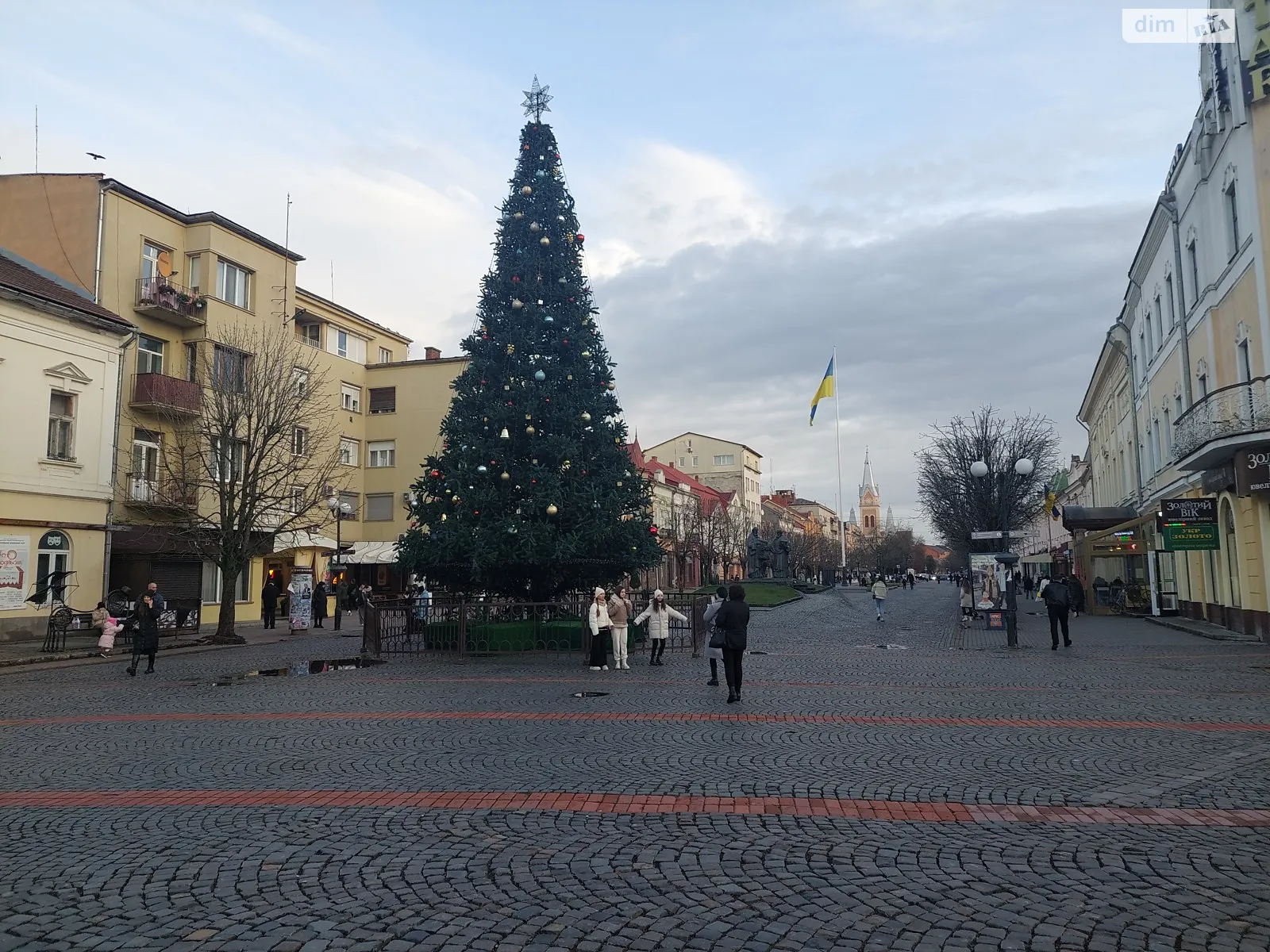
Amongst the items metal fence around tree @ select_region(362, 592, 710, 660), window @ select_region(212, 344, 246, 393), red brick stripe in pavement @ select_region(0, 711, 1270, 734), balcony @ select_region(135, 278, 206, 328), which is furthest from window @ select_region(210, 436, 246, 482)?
red brick stripe in pavement @ select_region(0, 711, 1270, 734)

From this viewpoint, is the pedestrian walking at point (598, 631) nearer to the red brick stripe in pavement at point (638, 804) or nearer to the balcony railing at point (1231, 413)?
the red brick stripe in pavement at point (638, 804)

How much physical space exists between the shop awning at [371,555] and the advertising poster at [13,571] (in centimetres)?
1788

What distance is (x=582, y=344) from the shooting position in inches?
888

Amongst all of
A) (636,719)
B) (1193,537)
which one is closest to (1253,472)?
(1193,537)

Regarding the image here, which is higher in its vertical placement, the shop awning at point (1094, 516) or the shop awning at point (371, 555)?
the shop awning at point (1094, 516)

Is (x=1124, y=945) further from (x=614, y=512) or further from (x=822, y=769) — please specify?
(x=614, y=512)

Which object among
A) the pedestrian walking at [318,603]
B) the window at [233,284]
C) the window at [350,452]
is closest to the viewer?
the pedestrian walking at [318,603]

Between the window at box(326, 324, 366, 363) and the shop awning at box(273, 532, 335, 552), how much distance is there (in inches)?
424

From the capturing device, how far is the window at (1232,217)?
2180 centimetres

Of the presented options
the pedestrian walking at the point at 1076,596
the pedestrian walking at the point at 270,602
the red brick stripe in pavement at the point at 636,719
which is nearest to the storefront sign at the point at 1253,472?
the red brick stripe in pavement at the point at 636,719

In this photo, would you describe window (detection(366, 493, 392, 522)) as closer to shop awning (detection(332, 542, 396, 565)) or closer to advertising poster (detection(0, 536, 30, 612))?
shop awning (detection(332, 542, 396, 565))

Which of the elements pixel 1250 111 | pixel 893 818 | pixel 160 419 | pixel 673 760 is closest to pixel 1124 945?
pixel 893 818

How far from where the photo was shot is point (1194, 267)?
2616 cm

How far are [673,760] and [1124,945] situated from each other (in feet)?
15.4
